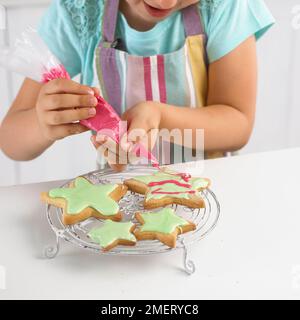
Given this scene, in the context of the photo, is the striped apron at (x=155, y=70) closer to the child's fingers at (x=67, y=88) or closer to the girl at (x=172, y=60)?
the girl at (x=172, y=60)

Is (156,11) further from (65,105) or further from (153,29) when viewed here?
(65,105)

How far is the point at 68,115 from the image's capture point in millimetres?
726

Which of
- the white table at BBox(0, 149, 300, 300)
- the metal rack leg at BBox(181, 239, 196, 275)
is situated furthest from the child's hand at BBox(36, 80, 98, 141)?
the metal rack leg at BBox(181, 239, 196, 275)

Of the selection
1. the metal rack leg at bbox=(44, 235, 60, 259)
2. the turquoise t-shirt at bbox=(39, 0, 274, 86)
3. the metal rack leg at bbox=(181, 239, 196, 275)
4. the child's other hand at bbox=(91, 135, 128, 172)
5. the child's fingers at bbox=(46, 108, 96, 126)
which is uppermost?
the turquoise t-shirt at bbox=(39, 0, 274, 86)

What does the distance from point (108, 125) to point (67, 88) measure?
8 centimetres

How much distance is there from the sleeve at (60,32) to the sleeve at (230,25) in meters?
0.27

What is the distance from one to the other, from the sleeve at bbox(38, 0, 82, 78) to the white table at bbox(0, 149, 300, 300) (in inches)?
15.3

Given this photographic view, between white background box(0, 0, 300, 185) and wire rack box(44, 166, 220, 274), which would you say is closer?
wire rack box(44, 166, 220, 274)

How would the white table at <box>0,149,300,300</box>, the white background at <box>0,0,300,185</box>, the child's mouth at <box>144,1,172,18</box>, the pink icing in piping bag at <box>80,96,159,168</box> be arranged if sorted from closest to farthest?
the white table at <box>0,149,300,300</box> < the pink icing in piping bag at <box>80,96,159,168</box> < the child's mouth at <box>144,1,172,18</box> < the white background at <box>0,0,300,185</box>

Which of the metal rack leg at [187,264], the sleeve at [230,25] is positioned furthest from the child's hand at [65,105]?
the sleeve at [230,25]

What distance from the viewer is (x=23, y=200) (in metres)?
0.76

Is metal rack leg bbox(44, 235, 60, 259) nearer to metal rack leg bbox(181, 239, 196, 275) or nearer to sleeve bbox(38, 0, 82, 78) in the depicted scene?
metal rack leg bbox(181, 239, 196, 275)

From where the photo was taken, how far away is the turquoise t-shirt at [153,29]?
966 mm

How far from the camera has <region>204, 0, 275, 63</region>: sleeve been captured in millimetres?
963
